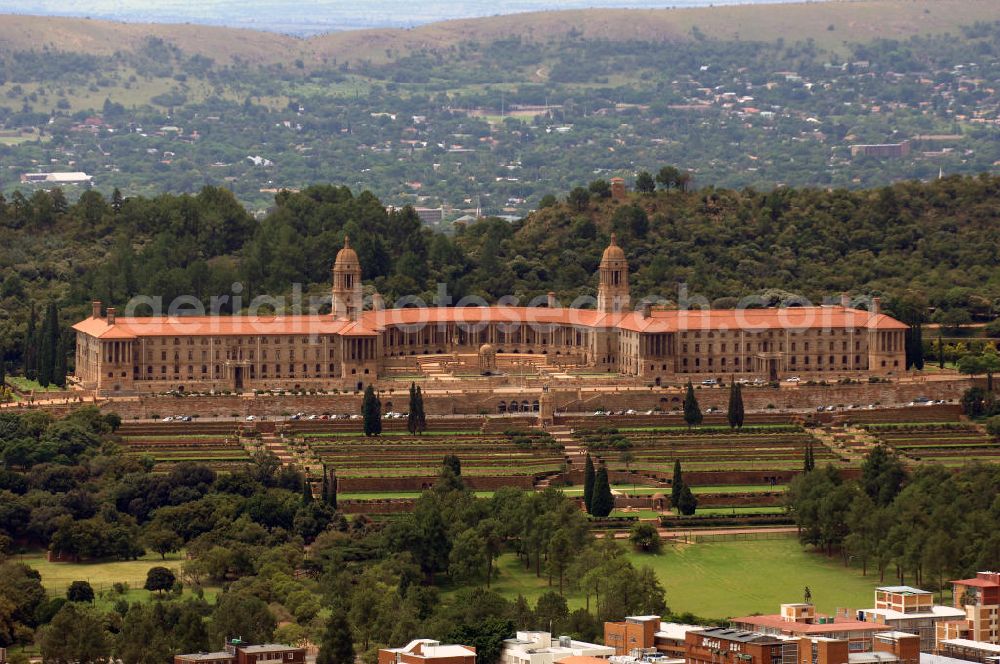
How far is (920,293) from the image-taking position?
13050 cm

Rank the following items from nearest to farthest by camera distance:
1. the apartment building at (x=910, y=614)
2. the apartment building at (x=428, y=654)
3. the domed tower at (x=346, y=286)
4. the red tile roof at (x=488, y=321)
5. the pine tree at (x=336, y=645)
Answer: the apartment building at (x=428, y=654)
the apartment building at (x=910, y=614)
the pine tree at (x=336, y=645)
the red tile roof at (x=488, y=321)
the domed tower at (x=346, y=286)

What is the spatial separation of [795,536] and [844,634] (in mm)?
28185

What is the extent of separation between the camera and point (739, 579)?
87.4 meters

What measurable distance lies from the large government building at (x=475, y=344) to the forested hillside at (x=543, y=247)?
8605 mm

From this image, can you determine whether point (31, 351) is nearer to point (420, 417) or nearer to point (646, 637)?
point (420, 417)

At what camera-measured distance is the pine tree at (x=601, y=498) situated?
94.2 metres

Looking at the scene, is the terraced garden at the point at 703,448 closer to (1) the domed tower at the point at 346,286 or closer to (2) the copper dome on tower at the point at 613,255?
(2) the copper dome on tower at the point at 613,255

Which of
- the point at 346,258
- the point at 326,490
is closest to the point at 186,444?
the point at 326,490

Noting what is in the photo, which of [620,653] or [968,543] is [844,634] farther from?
[968,543]

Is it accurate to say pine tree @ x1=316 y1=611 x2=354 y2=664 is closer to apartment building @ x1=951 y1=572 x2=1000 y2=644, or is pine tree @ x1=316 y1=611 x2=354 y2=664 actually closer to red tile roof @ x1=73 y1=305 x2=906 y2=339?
apartment building @ x1=951 y1=572 x2=1000 y2=644

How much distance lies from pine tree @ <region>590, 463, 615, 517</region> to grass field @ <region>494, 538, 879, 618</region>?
3.30 m

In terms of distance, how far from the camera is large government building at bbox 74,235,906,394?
114 metres

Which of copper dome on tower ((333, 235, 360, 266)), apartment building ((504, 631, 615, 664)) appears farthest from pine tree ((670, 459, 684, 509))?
copper dome on tower ((333, 235, 360, 266))

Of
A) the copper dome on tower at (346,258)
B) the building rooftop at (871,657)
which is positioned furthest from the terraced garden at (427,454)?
the building rooftop at (871,657)
